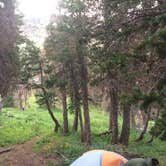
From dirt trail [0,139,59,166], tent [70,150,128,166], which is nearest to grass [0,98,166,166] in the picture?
dirt trail [0,139,59,166]

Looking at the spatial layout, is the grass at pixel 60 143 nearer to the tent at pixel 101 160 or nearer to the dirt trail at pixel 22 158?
the dirt trail at pixel 22 158

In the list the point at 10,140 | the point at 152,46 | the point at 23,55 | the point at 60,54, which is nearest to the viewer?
the point at 152,46

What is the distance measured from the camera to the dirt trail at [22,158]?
13922 millimetres

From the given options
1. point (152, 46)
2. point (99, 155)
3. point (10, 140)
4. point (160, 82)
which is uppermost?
point (152, 46)

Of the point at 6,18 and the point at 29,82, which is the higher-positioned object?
the point at 6,18

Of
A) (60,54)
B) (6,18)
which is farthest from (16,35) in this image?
(60,54)

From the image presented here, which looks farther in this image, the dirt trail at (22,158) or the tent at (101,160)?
the dirt trail at (22,158)

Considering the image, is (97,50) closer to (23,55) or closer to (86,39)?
(86,39)

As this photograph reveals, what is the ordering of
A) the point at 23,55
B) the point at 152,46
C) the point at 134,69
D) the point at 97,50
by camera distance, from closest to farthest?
the point at 152,46 → the point at 134,69 → the point at 97,50 → the point at 23,55

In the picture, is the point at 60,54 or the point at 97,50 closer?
the point at 97,50

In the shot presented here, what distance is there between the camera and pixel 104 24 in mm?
8430

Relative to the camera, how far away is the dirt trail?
548 inches

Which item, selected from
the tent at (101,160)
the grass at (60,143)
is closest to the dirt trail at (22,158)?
the grass at (60,143)

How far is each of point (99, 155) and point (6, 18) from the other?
1184 cm
